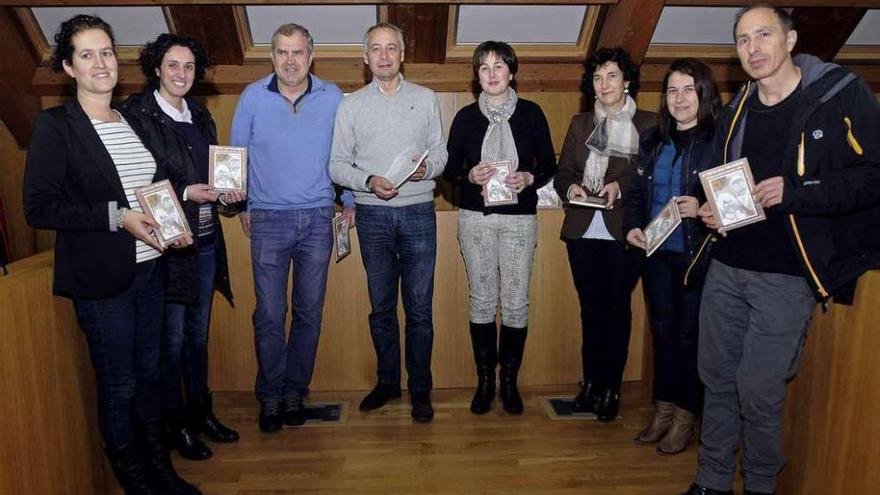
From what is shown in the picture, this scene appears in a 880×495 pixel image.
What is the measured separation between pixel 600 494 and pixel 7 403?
6.45 feet

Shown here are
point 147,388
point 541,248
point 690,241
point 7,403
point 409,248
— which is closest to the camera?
point 7,403

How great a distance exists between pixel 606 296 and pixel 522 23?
198cm

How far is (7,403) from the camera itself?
2.03m

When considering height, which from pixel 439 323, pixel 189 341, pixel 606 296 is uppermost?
pixel 606 296

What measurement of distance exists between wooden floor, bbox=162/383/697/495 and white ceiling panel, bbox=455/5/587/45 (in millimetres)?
2296

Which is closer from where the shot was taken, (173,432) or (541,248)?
(173,432)

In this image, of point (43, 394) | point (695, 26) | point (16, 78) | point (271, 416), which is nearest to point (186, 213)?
Answer: point (43, 394)

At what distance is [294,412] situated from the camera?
3.22 metres

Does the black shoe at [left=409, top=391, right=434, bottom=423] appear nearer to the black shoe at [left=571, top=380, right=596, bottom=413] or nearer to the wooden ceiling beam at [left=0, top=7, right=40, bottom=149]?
the black shoe at [left=571, top=380, right=596, bottom=413]

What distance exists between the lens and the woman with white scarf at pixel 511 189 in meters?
3.11

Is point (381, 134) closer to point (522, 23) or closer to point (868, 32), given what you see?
point (522, 23)

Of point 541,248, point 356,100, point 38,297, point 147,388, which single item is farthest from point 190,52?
point 541,248

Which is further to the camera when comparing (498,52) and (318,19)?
(318,19)

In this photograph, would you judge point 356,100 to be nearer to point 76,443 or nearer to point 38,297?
point 38,297
